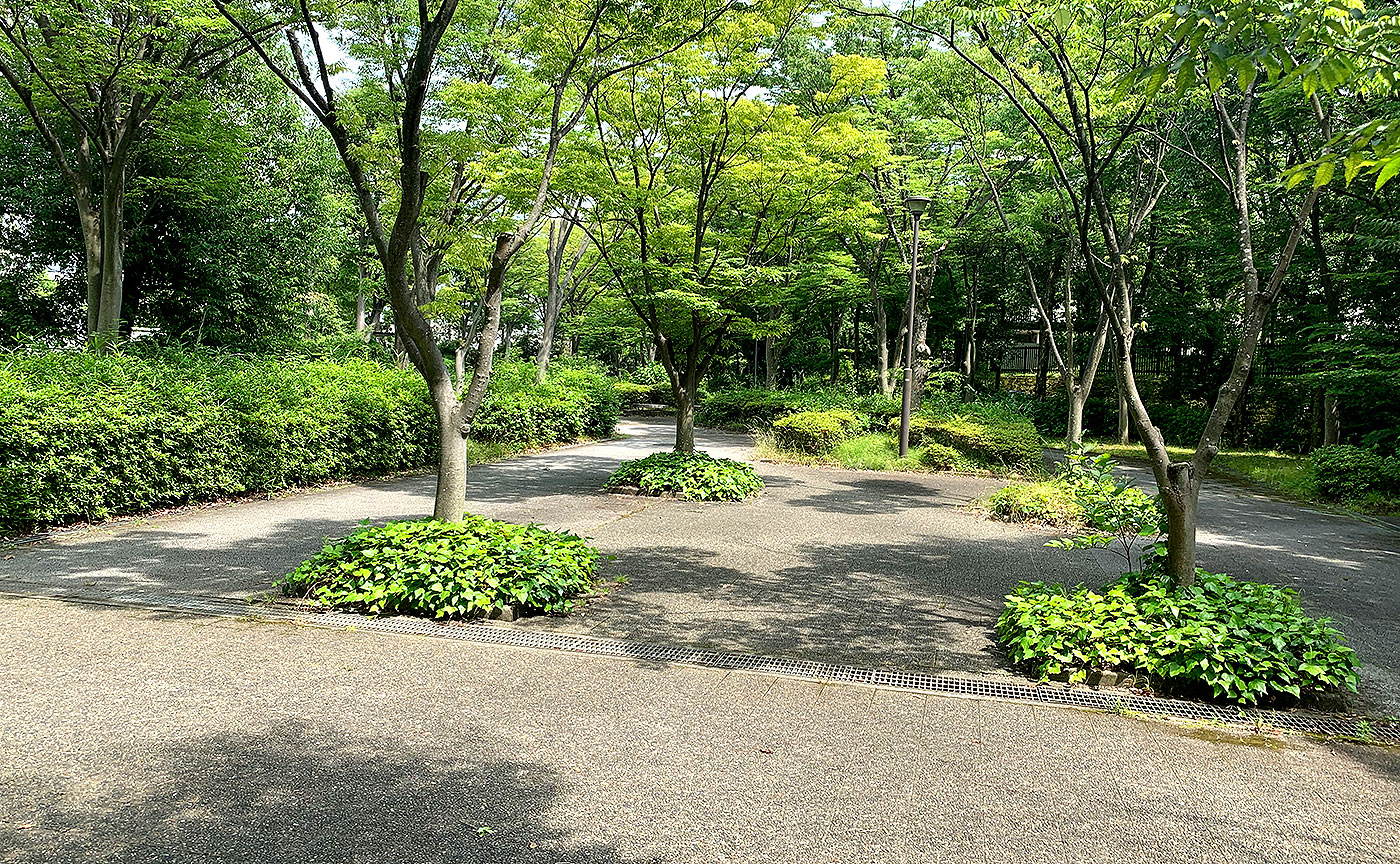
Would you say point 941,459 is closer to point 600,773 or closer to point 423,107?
point 423,107

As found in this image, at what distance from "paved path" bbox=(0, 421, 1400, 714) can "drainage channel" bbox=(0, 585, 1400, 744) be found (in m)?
0.17

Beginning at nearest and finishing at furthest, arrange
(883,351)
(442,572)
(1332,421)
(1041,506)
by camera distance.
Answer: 1. (442,572)
2. (1041,506)
3. (1332,421)
4. (883,351)

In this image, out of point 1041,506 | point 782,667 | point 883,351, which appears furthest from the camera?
point 883,351

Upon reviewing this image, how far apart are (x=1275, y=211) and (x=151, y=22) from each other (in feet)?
63.7

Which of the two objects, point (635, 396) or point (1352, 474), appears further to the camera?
point (635, 396)

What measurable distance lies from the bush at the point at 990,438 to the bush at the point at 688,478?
4.55m

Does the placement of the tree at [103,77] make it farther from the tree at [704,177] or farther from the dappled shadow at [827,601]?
the dappled shadow at [827,601]

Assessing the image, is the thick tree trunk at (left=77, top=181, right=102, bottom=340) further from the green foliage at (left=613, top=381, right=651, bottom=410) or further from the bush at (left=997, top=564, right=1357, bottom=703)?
the green foliage at (left=613, top=381, right=651, bottom=410)

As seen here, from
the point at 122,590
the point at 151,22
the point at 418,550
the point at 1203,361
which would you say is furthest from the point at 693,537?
the point at 1203,361

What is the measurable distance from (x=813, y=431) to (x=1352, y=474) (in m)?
7.46

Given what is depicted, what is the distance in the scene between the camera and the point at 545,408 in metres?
16.1

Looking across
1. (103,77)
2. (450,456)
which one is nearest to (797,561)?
(450,456)

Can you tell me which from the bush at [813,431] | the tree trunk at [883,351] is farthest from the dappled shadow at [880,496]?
the tree trunk at [883,351]

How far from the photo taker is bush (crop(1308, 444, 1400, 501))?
10.0 meters
